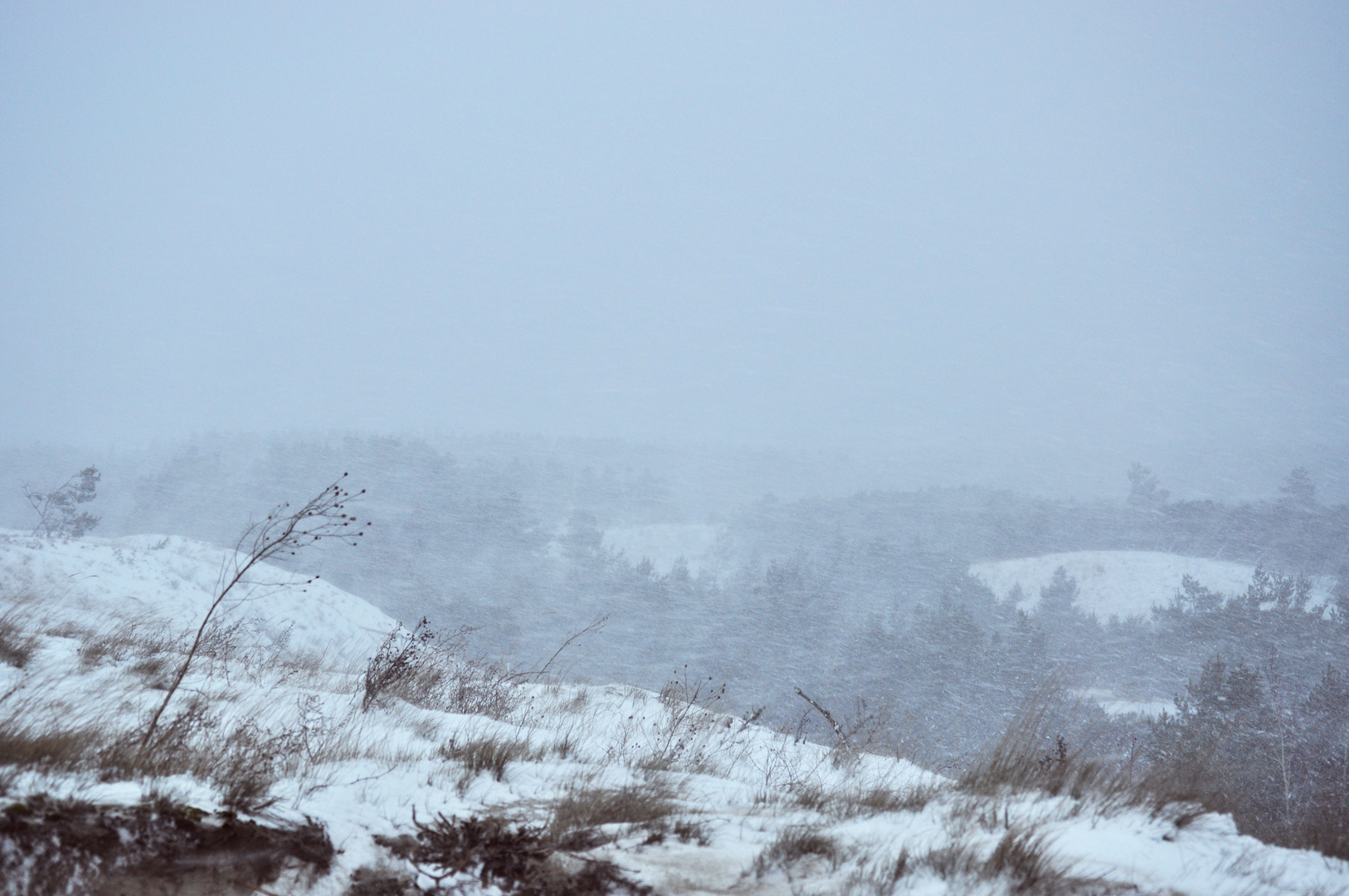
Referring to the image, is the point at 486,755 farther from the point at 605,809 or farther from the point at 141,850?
the point at 141,850

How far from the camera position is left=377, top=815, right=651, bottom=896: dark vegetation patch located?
2168mm

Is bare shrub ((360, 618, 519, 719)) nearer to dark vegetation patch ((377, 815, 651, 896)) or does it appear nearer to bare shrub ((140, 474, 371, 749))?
bare shrub ((140, 474, 371, 749))

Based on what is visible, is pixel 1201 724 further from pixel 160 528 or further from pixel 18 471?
pixel 18 471

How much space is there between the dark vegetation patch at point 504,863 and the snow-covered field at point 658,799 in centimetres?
6

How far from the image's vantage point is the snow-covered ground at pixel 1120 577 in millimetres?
42844

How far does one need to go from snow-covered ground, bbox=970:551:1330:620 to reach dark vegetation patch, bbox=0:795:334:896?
4918 centimetres

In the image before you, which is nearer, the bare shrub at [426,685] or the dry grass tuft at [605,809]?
the dry grass tuft at [605,809]

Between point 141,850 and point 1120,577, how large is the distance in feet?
198

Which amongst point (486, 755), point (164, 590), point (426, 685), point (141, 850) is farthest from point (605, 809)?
point (164, 590)

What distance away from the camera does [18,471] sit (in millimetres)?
88500

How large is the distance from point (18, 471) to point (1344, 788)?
424 ft

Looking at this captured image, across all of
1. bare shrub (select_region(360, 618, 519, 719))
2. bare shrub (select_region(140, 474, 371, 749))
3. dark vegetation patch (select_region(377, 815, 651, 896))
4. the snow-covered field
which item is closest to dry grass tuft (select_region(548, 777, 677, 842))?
the snow-covered field

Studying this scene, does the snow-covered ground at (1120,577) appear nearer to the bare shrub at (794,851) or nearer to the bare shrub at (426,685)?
the bare shrub at (426,685)

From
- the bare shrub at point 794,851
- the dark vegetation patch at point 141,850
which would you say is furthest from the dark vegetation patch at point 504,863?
the bare shrub at point 794,851
